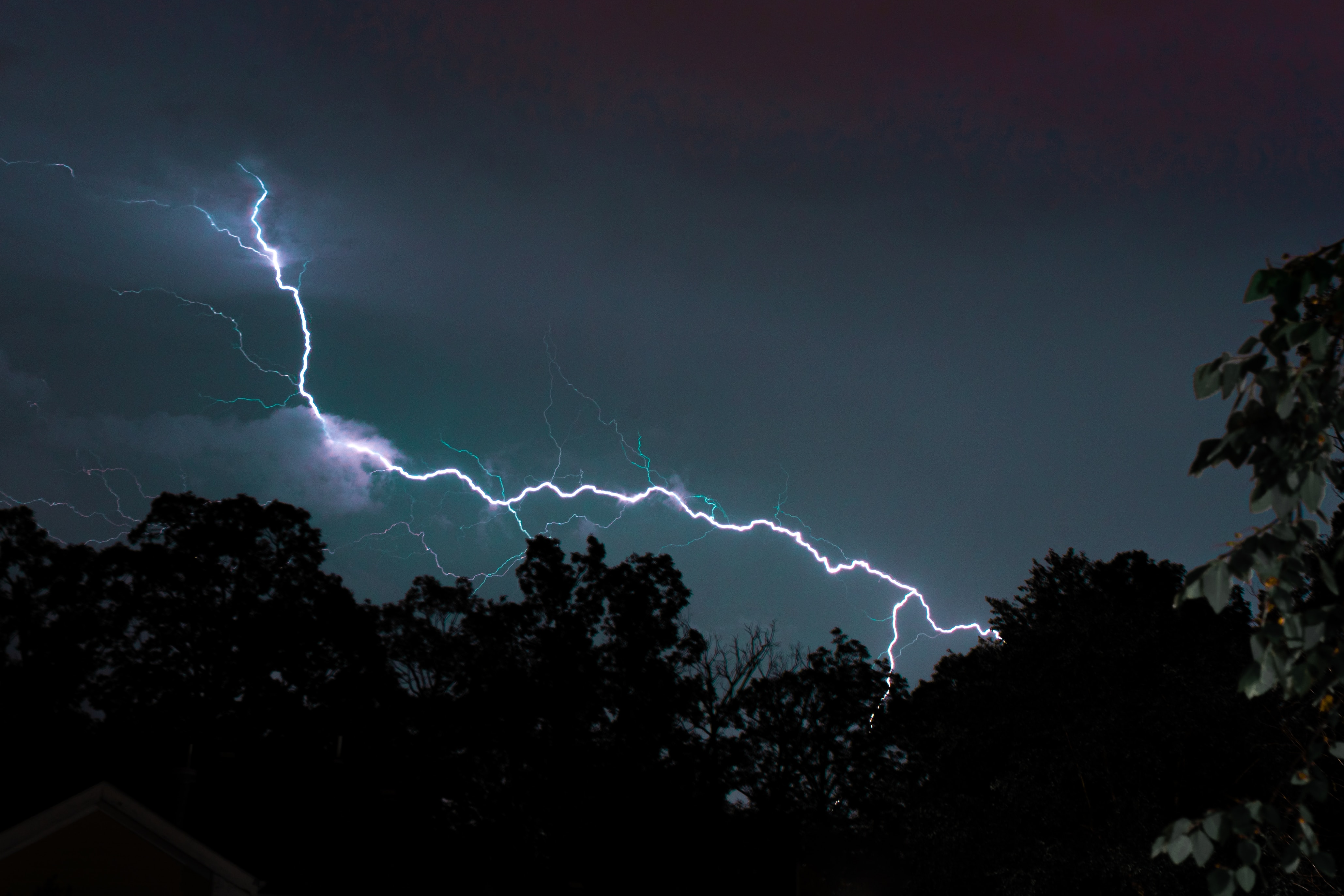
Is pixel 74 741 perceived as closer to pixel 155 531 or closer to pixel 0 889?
pixel 155 531

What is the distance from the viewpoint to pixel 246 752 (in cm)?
2834

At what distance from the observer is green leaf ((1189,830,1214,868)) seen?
187 cm

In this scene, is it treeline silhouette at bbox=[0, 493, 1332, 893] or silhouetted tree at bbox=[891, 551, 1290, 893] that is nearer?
silhouetted tree at bbox=[891, 551, 1290, 893]

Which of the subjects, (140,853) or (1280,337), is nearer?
(1280,337)

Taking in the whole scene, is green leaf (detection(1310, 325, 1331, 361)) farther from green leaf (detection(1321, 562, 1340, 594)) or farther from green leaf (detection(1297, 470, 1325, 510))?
green leaf (detection(1321, 562, 1340, 594))

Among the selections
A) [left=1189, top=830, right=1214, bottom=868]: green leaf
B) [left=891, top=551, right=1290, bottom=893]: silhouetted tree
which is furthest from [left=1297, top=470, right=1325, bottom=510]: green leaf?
[left=891, top=551, right=1290, bottom=893]: silhouetted tree

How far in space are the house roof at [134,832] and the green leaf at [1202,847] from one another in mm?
13913

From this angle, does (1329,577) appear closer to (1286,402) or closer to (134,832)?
(1286,402)

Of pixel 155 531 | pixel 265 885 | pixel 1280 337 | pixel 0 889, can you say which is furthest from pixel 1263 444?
pixel 155 531

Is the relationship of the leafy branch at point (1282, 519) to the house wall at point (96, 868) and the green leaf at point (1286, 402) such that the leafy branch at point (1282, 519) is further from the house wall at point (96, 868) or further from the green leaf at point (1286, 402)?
the house wall at point (96, 868)

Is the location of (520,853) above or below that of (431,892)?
above

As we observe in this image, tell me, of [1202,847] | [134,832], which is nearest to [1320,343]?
[1202,847]

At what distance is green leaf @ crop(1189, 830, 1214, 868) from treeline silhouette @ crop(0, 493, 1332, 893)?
52.4 ft

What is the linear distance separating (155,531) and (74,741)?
8.60 meters
